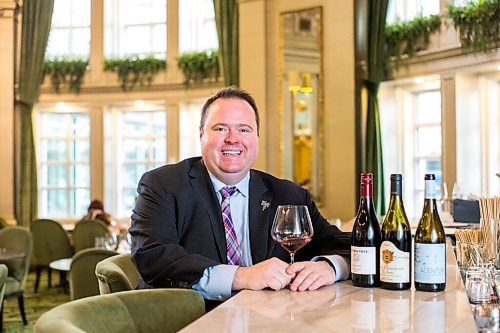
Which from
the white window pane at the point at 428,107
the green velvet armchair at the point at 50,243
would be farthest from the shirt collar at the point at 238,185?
the white window pane at the point at 428,107

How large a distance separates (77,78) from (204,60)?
6.53 ft

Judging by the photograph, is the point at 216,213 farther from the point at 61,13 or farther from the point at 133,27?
the point at 61,13

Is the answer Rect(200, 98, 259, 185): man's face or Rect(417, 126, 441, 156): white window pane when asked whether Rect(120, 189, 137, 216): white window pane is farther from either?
Rect(200, 98, 259, 185): man's face

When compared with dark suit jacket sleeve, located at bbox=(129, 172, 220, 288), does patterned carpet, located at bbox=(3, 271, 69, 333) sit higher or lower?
lower

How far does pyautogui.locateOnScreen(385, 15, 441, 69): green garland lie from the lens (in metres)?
7.47

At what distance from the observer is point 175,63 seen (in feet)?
31.6

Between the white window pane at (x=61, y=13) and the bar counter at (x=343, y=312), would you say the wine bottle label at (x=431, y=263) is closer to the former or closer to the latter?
the bar counter at (x=343, y=312)

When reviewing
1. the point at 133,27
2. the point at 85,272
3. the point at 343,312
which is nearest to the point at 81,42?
the point at 133,27

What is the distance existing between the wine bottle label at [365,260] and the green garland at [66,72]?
859cm

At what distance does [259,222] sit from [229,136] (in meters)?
0.32

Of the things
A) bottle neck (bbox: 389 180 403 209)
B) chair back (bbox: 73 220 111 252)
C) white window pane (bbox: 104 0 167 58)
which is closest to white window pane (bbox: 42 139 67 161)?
white window pane (bbox: 104 0 167 58)

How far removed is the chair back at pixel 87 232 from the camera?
7.37 m

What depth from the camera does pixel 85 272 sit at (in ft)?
13.1

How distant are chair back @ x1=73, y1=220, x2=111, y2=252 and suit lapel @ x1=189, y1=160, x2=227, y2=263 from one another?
526 cm
